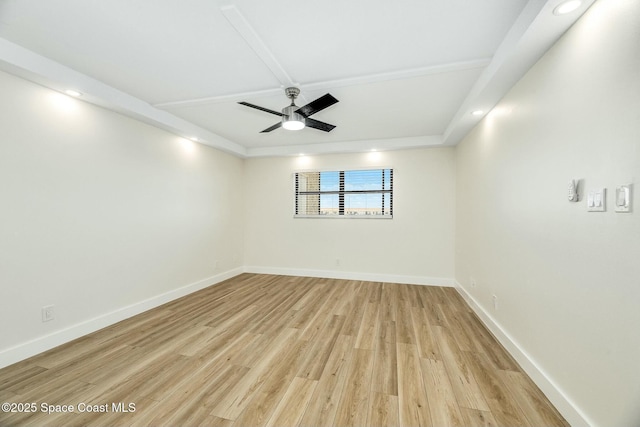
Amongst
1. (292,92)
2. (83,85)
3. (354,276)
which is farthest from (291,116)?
(354,276)

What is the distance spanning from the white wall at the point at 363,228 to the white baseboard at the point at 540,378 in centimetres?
163

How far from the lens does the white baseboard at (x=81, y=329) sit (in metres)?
2.00

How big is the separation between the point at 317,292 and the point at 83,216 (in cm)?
295

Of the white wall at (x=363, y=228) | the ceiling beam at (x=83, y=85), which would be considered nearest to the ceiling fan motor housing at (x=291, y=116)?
the ceiling beam at (x=83, y=85)

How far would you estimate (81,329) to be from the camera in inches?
95.9

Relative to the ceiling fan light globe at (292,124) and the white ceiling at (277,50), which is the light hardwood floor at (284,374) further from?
the white ceiling at (277,50)

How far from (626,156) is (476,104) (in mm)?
1665

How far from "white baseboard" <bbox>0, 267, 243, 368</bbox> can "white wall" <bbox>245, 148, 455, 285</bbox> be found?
70.3 inches

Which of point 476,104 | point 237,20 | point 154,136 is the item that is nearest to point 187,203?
point 154,136

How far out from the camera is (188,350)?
2186 millimetres

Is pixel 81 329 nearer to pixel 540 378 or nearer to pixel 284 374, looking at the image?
pixel 284 374

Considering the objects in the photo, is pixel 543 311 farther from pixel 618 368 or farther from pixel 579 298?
pixel 618 368

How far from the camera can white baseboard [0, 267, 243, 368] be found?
200 centimetres

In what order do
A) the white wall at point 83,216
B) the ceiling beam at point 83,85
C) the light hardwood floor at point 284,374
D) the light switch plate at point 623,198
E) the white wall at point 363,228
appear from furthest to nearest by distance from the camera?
the white wall at point 363,228
the white wall at point 83,216
the ceiling beam at point 83,85
the light hardwood floor at point 284,374
the light switch plate at point 623,198
